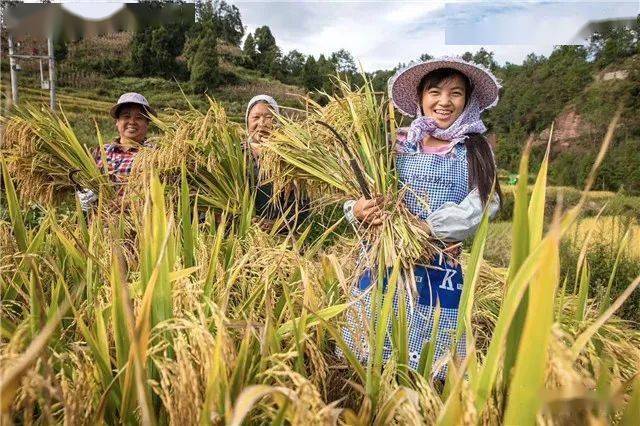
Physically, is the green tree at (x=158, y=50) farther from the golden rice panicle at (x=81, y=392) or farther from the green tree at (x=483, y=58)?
the golden rice panicle at (x=81, y=392)

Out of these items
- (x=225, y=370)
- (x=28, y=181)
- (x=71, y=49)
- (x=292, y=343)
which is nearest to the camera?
(x=225, y=370)

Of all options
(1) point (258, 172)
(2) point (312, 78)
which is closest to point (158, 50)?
(2) point (312, 78)

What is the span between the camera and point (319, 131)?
1.40 m

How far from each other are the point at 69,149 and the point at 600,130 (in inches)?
1019

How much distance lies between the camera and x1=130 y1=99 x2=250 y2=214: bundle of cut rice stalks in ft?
5.49

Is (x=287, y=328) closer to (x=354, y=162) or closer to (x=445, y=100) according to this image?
(x=354, y=162)

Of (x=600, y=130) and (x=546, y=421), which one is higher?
(x=600, y=130)

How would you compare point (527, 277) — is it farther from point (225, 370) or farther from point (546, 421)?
point (225, 370)

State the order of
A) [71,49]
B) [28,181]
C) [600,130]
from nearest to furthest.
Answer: [28,181], [600,130], [71,49]

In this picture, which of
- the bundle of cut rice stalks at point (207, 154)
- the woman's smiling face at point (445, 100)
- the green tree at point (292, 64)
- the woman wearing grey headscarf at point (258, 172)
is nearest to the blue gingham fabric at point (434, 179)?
the woman's smiling face at point (445, 100)

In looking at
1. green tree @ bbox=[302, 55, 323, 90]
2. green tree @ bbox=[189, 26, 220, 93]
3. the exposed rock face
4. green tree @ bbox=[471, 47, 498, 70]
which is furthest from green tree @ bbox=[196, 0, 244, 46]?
the exposed rock face

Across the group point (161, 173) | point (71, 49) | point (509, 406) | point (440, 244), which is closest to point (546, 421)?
point (509, 406)

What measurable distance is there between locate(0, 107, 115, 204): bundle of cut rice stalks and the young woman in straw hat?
1143 millimetres

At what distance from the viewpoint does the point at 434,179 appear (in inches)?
53.4
